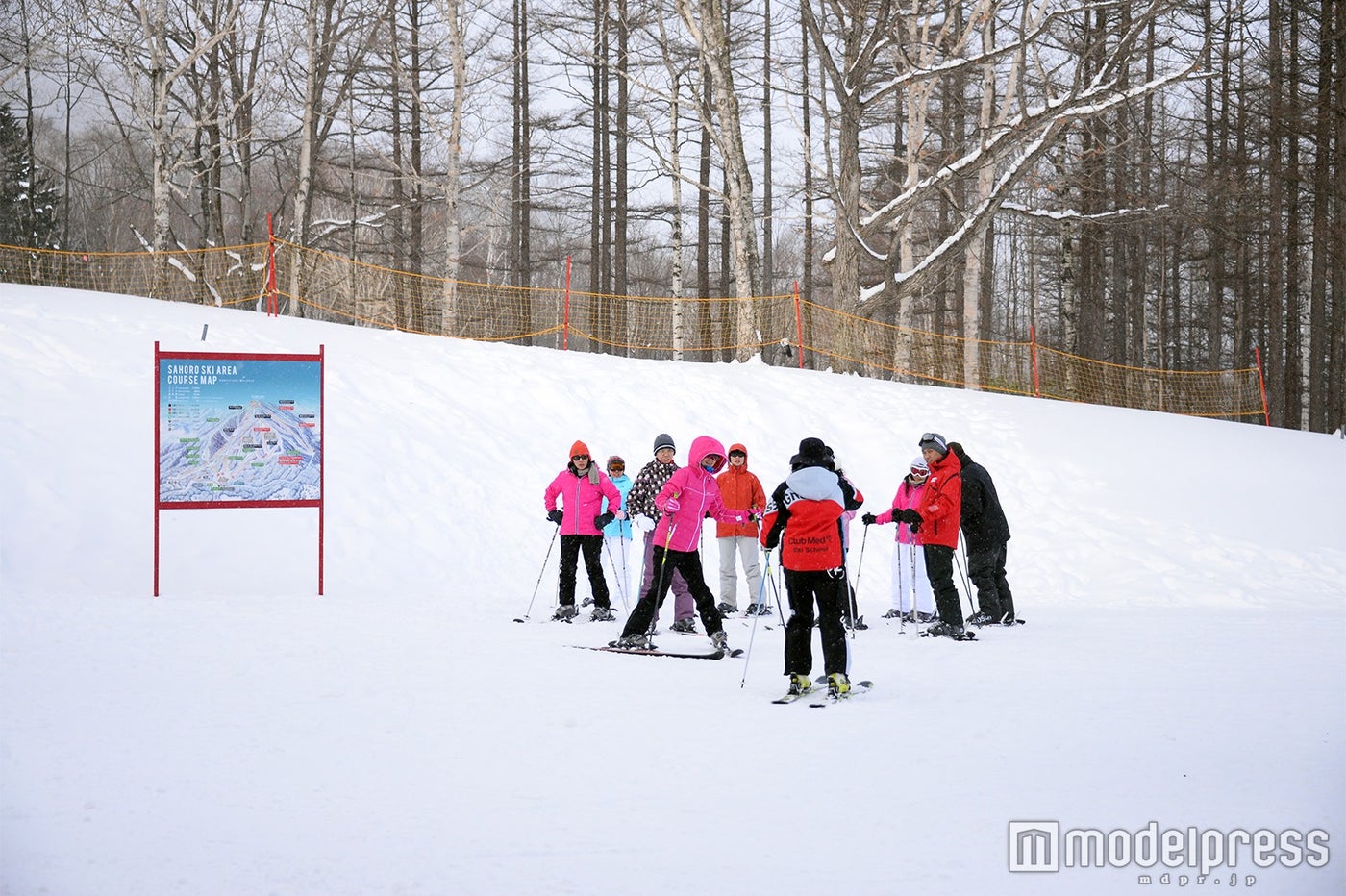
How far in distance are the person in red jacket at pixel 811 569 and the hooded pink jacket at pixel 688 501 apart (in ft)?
5.78

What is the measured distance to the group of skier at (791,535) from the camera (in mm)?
7180

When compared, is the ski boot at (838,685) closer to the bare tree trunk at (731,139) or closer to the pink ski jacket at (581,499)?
the pink ski jacket at (581,499)

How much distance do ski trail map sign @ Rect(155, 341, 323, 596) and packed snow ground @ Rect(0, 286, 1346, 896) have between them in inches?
39.3

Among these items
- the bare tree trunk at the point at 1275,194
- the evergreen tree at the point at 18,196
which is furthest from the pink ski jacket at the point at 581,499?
the evergreen tree at the point at 18,196

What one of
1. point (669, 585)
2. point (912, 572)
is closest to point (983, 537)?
point (912, 572)

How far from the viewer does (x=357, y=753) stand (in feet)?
18.0

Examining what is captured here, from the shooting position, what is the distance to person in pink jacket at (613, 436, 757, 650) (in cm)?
890

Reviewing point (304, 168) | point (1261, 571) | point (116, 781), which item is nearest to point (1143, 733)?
point (116, 781)

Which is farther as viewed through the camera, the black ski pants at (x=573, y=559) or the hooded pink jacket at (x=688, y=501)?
the black ski pants at (x=573, y=559)

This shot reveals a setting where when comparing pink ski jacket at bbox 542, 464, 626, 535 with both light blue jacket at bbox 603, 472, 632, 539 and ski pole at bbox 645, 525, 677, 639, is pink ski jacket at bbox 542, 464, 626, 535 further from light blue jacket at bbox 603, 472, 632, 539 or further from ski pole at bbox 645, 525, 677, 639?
ski pole at bbox 645, 525, 677, 639

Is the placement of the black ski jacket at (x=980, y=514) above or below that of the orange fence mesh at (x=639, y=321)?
below

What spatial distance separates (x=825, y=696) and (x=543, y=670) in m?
2.02

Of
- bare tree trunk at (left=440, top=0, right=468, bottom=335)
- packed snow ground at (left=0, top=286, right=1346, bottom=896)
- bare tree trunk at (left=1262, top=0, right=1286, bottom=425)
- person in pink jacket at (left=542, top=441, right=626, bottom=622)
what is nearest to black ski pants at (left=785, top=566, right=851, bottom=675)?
packed snow ground at (left=0, top=286, right=1346, bottom=896)

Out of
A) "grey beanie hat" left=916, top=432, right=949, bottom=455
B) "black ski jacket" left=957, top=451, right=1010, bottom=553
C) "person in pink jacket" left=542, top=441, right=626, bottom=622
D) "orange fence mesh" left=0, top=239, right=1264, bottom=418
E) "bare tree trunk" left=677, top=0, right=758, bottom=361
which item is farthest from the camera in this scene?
"orange fence mesh" left=0, top=239, right=1264, bottom=418
